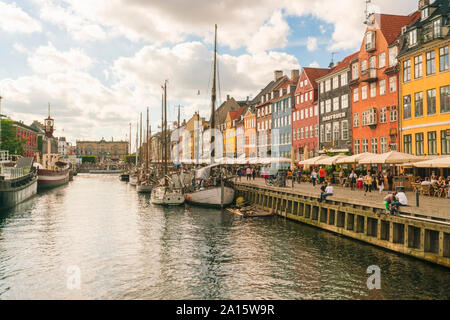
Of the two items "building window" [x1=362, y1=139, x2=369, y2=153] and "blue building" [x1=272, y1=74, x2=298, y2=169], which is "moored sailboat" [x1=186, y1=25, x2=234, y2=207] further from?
"blue building" [x1=272, y1=74, x2=298, y2=169]

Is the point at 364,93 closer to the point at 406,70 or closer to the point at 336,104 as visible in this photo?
the point at 336,104

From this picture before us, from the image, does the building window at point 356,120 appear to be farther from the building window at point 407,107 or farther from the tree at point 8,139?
the tree at point 8,139

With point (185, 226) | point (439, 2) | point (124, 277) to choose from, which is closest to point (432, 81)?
point (439, 2)

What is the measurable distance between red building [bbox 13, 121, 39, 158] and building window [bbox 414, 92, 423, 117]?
99.1m

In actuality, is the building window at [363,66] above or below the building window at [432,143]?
above

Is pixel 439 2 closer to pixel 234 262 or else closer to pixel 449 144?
pixel 449 144

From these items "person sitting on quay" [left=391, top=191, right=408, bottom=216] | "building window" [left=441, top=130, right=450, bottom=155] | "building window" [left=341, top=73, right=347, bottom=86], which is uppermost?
"building window" [left=341, top=73, right=347, bottom=86]

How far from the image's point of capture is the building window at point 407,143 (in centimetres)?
3479

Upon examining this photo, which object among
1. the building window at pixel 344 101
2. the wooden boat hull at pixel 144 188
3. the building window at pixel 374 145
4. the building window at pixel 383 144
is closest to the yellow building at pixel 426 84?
the building window at pixel 383 144

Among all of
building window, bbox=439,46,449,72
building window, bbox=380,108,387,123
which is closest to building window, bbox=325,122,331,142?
building window, bbox=380,108,387,123

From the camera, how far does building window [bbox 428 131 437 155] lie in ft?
103

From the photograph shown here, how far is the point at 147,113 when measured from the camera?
268 feet

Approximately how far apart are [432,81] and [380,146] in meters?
9.63

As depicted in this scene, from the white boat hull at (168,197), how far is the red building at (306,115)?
2050 cm
